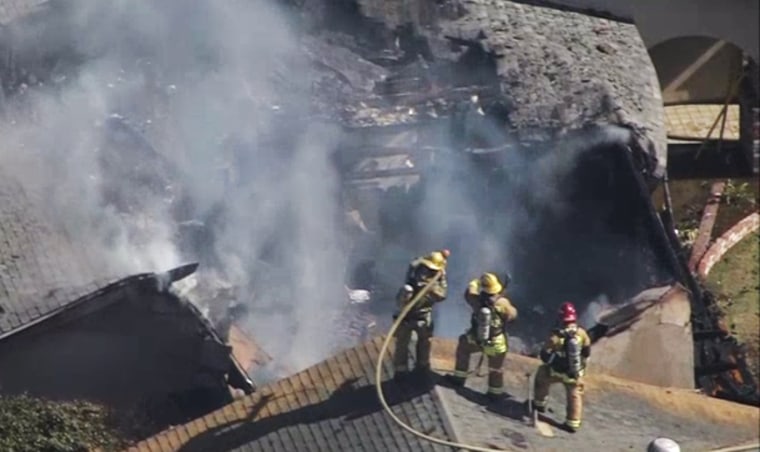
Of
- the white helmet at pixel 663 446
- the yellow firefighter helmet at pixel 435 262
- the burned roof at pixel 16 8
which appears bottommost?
the white helmet at pixel 663 446

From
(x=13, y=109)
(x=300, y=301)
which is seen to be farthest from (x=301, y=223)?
(x=13, y=109)

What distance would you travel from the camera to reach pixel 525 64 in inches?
752

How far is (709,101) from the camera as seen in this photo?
23.8 metres

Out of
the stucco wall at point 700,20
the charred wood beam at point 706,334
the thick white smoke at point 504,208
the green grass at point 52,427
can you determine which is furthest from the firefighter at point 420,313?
the stucco wall at point 700,20

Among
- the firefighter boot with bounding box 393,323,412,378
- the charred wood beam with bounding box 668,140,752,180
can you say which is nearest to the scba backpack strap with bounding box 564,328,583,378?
the firefighter boot with bounding box 393,323,412,378

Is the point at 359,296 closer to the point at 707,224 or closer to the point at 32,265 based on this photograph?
the point at 32,265

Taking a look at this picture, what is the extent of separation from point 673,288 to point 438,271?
4441 mm

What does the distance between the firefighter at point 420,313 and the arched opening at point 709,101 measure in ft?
33.5

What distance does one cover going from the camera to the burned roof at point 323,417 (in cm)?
1313

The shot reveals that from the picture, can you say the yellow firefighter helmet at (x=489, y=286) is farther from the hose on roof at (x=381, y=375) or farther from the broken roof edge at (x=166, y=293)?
the broken roof edge at (x=166, y=293)

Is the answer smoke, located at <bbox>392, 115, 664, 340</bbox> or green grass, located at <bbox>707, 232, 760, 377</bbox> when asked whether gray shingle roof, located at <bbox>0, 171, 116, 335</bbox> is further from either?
green grass, located at <bbox>707, 232, 760, 377</bbox>

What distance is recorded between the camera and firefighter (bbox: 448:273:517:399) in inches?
530

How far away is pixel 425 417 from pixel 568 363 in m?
1.56

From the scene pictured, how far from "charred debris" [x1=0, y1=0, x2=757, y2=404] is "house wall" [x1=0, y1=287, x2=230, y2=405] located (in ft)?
4.90
